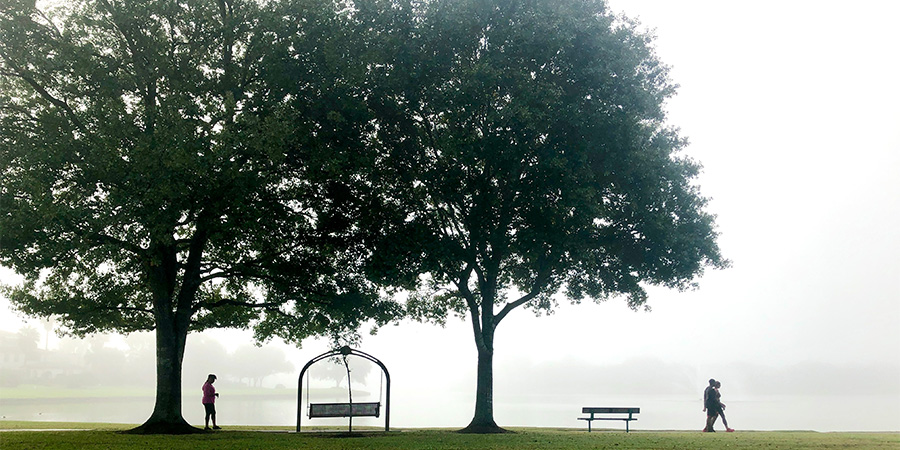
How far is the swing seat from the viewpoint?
2241cm

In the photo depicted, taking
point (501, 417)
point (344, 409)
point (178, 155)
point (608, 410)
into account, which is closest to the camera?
point (178, 155)

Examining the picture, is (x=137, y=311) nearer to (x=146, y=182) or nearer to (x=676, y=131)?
(x=146, y=182)

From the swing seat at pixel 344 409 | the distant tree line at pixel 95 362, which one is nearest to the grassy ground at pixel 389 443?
the swing seat at pixel 344 409

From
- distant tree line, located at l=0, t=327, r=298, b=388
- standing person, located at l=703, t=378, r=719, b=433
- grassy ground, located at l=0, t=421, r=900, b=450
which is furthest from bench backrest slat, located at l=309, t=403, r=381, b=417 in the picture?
A: distant tree line, located at l=0, t=327, r=298, b=388

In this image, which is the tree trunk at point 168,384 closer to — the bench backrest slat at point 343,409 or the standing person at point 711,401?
the bench backrest slat at point 343,409

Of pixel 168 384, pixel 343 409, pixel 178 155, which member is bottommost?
pixel 343 409

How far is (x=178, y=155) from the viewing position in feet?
64.5

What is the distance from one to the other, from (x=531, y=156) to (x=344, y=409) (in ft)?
34.1

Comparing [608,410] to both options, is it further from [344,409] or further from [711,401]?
[344,409]

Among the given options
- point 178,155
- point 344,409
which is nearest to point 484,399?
point 344,409

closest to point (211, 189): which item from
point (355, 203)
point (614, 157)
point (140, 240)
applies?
point (140, 240)

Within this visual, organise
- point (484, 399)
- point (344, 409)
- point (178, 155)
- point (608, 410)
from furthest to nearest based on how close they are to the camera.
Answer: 1. point (608, 410)
2. point (484, 399)
3. point (344, 409)
4. point (178, 155)

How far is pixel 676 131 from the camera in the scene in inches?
1030

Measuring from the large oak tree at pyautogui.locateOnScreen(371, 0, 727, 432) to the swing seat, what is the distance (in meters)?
3.85
